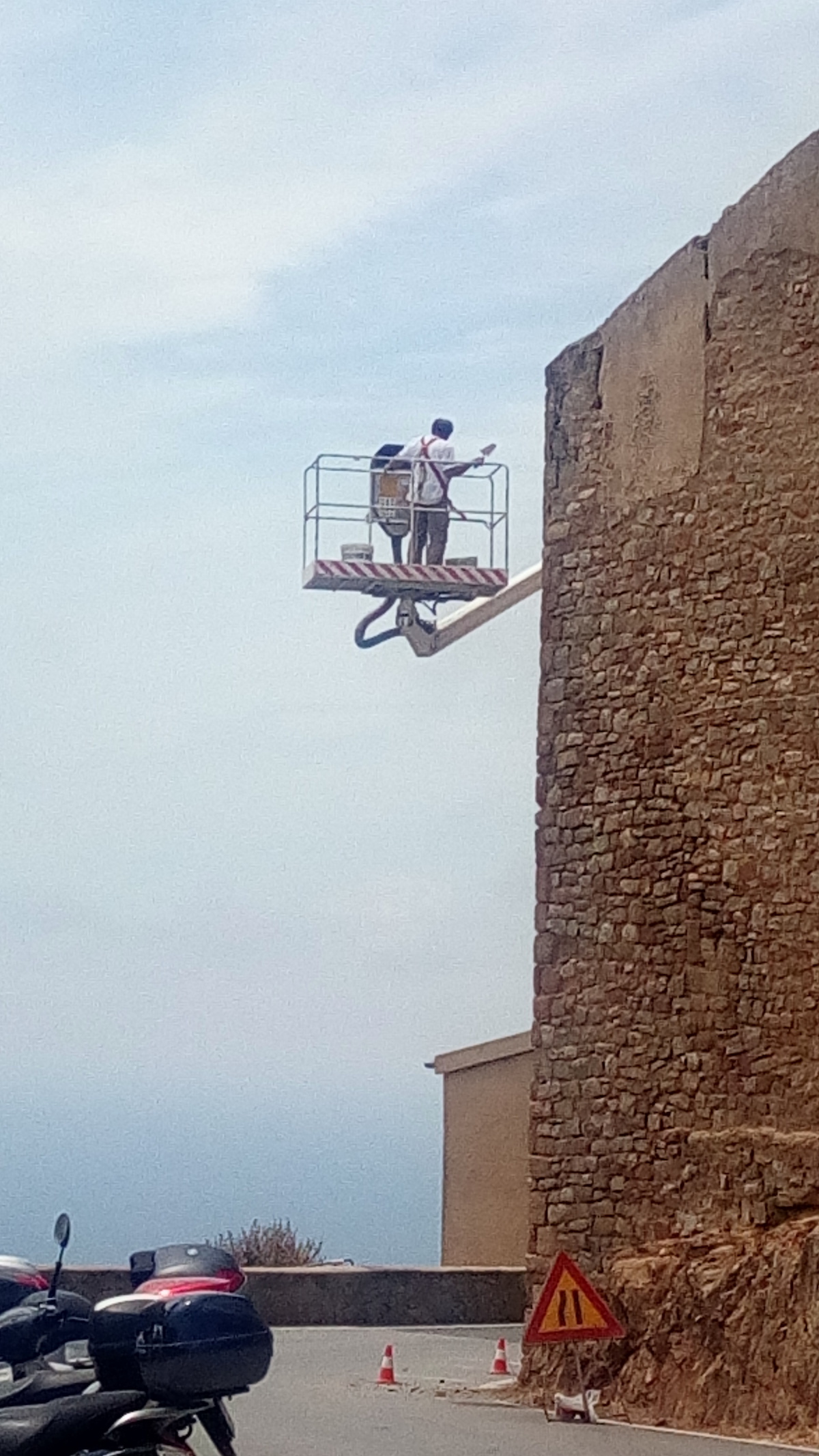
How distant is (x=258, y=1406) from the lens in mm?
13422

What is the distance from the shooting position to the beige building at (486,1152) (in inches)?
912

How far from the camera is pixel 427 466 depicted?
19.7m

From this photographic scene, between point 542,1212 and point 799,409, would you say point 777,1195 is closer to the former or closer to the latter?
point 542,1212

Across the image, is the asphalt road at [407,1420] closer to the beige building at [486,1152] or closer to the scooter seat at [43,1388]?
the scooter seat at [43,1388]

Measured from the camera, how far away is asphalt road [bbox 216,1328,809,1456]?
37.7ft

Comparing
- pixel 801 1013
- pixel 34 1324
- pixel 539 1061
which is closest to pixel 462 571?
pixel 539 1061

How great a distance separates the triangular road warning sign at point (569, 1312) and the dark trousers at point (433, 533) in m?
8.55

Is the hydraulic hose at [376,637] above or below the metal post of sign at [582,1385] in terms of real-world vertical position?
above

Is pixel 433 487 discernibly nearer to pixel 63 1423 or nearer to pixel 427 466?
pixel 427 466

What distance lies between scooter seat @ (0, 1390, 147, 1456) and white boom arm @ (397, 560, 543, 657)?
1388 centimetres

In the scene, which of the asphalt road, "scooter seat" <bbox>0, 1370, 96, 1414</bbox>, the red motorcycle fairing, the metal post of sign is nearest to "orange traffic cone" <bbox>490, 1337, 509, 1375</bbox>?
the asphalt road

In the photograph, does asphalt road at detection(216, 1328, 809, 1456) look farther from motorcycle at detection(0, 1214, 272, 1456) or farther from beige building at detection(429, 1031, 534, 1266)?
beige building at detection(429, 1031, 534, 1266)

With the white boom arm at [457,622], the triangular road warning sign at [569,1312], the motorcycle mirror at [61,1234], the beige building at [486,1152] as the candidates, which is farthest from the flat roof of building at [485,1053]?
the motorcycle mirror at [61,1234]

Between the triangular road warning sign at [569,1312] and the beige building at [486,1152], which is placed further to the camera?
the beige building at [486,1152]
